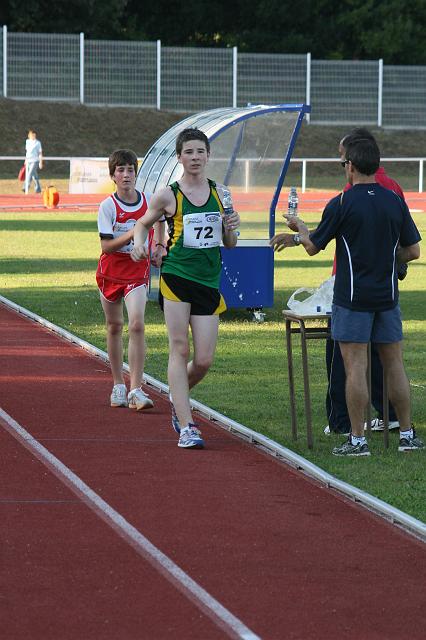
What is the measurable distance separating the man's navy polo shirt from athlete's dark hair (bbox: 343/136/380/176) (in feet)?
0.34

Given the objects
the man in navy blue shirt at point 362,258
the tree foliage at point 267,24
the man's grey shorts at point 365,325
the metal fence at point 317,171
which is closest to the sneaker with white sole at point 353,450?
the man in navy blue shirt at point 362,258

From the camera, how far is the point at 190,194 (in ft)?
31.2

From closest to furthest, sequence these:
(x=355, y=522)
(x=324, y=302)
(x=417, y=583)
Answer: (x=417, y=583)
(x=355, y=522)
(x=324, y=302)

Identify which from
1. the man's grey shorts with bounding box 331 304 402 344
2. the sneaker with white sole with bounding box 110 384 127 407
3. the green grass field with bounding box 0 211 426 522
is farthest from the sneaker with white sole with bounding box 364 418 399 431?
the sneaker with white sole with bounding box 110 384 127 407

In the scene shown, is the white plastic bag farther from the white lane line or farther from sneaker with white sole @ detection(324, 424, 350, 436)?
the white lane line

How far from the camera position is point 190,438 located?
9.63m

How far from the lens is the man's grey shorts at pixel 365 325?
9250mm

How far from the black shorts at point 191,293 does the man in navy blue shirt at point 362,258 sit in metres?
0.63

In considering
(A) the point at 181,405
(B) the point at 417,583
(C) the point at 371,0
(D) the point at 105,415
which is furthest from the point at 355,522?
(C) the point at 371,0

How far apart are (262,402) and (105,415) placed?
1.41 m

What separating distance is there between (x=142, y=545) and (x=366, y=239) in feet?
9.06

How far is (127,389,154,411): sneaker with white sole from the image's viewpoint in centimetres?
1109

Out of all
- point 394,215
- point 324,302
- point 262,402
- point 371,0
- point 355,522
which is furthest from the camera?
point 371,0

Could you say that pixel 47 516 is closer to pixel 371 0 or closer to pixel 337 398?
pixel 337 398
